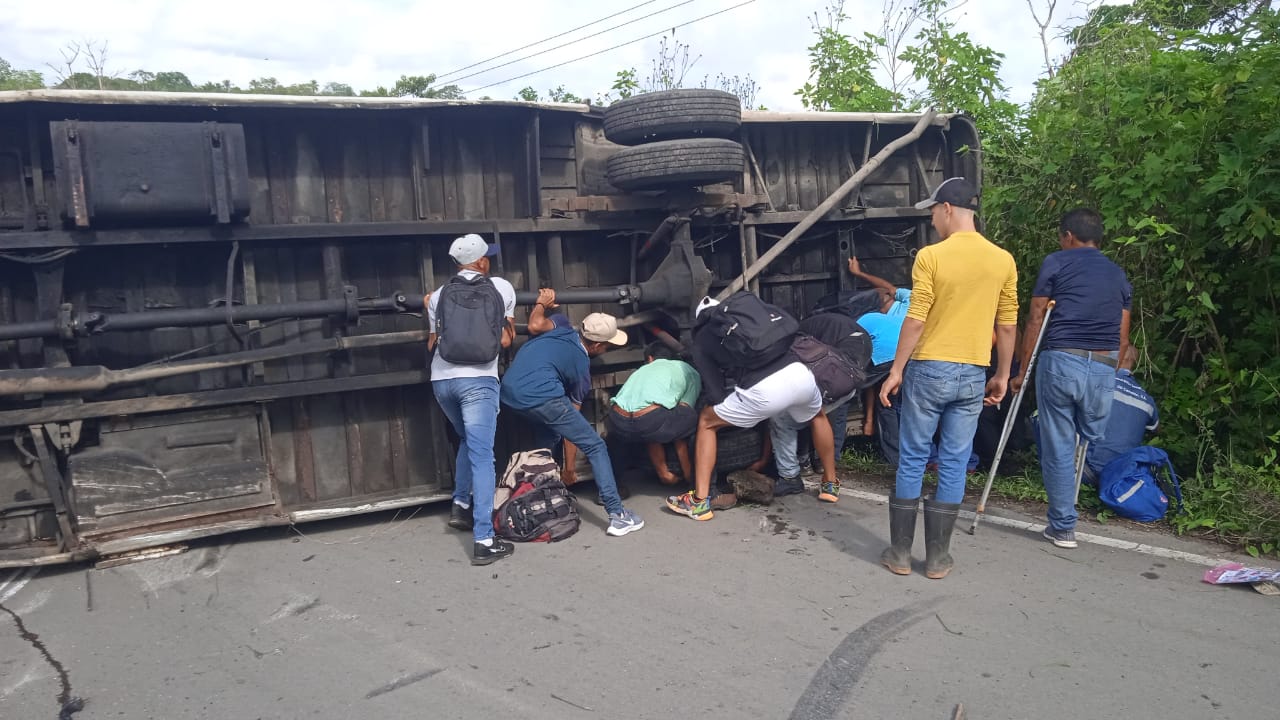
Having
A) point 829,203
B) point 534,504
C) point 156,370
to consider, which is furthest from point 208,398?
point 829,203

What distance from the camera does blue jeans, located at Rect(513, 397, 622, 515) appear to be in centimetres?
568

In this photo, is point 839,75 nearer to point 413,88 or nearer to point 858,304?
point 858,304

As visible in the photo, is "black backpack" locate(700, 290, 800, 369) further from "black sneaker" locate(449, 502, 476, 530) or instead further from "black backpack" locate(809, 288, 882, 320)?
"black sneaker" locate(449, 502, 476, 530)

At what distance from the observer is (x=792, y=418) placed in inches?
239

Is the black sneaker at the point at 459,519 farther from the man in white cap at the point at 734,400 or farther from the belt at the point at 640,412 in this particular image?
the man in white cap at the point at 734,400

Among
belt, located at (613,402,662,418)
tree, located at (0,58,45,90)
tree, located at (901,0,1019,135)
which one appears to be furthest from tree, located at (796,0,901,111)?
tree, located at (0,58,45,90)

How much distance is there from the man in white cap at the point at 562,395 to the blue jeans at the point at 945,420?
1845 millimetres

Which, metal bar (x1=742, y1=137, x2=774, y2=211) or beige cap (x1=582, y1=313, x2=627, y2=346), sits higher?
metal bar (x1=742, y1=137, x2=774, y2=211)

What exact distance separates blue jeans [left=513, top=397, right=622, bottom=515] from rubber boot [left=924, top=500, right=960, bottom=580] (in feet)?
6.43

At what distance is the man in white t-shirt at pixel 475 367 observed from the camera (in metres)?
5.29

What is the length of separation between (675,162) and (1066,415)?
3053mm

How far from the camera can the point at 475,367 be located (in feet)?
17.9

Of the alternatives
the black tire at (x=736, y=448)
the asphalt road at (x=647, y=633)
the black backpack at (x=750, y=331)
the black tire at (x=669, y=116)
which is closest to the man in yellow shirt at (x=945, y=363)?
the asphalt road at (x=647, y=633)

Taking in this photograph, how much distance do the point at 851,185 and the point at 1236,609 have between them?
444 cm
